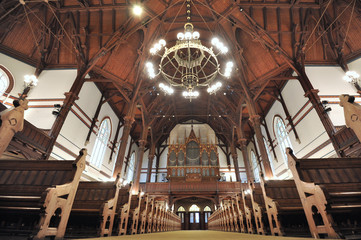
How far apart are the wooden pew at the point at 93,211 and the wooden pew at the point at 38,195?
78 cm

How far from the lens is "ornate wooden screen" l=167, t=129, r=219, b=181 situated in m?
17.9

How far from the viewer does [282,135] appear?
581 inches

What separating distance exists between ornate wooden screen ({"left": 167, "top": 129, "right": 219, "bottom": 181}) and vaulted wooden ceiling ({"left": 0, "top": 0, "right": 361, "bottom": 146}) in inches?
322

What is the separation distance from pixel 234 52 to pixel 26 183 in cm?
1231

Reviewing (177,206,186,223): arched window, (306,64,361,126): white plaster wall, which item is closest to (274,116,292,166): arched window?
(306,64,361,126): white plaster wall

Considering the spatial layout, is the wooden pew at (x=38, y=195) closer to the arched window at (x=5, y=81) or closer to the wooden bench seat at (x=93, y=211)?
the wooden bench seat at (x=93, y=211)

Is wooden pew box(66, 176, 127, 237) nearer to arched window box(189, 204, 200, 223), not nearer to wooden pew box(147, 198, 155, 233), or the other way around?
wooden pew box(147, 198, 155, 233)

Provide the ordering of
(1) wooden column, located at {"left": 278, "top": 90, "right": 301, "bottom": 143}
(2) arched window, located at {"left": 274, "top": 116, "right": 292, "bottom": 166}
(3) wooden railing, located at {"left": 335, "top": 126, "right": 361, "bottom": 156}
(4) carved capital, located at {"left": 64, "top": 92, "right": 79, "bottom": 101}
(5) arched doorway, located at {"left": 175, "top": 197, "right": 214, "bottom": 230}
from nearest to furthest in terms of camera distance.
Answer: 1. (3) wooden railing, located at {"left": 335, "top": 126, "right": 361, "bottom": 156}
2. (4) carved capital, located at {"left": 64, "top": 92, "right": 79, "bottom": 101}
3. (1) wooden column, located at {"left": 278, "top": 90, "right": 301, "bottom": 143}
4. (2) arched window, located at {"left": 274, "top": 116, "right": 292, "bottom": 166}
5. (5) arched doorway, located at {"left": 175, "top": 197, "right": 214, "bottom": 230}

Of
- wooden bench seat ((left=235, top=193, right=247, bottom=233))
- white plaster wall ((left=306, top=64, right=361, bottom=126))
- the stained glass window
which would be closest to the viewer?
wooden bench seat ((left=235, top=193, right=247, bottom=233))

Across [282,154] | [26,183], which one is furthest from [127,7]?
[282,154]

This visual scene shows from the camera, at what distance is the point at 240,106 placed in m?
15.7

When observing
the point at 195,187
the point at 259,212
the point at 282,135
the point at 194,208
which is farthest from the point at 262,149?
the point at 194,208

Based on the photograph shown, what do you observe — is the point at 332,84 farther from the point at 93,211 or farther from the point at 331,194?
the point at 93,211

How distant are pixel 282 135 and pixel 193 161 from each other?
871cm
